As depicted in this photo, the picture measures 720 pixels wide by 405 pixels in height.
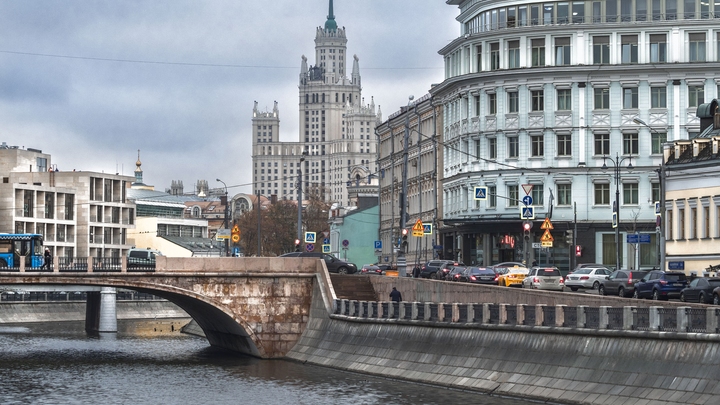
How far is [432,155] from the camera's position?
122 meters

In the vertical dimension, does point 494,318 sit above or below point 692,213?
below

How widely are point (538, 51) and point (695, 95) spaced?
12.0 meters

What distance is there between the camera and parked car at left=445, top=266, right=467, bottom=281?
80.6 m

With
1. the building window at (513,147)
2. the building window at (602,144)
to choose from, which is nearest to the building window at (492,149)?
the building window at (513,147)

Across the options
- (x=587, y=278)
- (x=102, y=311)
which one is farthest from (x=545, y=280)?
(x=102, y=311)

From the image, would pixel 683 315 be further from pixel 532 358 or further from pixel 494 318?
pixel 494 318

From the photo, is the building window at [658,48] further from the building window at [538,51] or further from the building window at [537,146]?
the building window at [537,146]

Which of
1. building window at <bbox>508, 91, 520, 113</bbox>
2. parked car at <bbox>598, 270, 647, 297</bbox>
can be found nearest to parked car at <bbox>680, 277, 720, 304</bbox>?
parked car at <bbox>598, 270, 647, 297</bbox>

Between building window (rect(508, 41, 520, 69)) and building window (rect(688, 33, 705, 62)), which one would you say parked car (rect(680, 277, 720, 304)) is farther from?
building window (rect(508, 41, 520, 69))

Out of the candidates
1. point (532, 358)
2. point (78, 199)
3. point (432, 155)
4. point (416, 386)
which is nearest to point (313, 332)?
point (416, 386)

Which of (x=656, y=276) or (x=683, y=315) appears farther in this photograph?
(x=656, y=276)

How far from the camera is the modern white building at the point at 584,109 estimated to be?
329 ft

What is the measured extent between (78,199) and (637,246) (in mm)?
92422

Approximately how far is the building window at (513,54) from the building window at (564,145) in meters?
6.38
